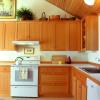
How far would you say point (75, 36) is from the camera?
7.01 m

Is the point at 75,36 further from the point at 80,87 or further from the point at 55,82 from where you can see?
the point at 80,87

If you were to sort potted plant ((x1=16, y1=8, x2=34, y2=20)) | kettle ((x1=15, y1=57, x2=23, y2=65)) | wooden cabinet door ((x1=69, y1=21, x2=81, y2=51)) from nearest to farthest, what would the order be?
kettle ((x1=15, y1=57, x2=23, y2=65)) → wooden cabinet door ((x1=69, y1=21, x2=81, y2=51)) → potted plant ((x1=16, y1=8, x2=34, y2=20))

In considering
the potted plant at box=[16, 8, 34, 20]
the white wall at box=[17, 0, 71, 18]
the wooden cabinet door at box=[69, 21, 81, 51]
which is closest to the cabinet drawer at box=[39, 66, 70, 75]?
the wooden cabinet door at box=[69, 21, 81, 51]

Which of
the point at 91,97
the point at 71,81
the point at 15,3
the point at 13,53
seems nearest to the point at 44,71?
the point at 71,81

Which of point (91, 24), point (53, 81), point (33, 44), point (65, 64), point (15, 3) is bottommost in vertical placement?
A: point (53, 81)

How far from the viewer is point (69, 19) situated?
7.09m

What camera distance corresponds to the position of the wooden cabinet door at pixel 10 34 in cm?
701

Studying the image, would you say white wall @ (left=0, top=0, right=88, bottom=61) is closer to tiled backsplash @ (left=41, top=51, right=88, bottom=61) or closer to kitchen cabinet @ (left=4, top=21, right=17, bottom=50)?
tiled backsplash @ (left=41, top=51, right=88, bottom=61)

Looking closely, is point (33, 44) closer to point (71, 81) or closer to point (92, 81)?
point (71, 81)

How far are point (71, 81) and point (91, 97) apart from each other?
307cm

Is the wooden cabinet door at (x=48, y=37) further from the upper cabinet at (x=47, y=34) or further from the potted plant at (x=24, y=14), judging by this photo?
the potted plant at (x=24, y=14)

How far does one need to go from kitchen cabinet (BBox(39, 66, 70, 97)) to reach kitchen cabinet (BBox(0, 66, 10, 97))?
34.0 inches

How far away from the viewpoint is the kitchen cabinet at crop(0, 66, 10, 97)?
6598 mm

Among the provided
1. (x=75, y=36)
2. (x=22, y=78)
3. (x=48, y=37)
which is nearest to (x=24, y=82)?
(x=22, y=78)
